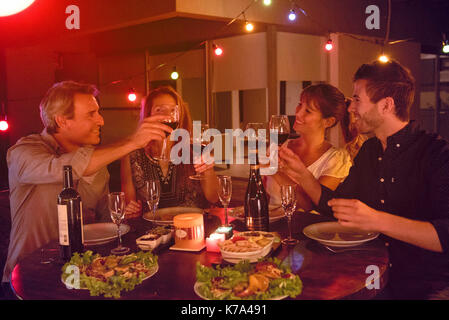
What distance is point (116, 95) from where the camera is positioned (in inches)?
316

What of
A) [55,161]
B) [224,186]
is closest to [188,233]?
[224,186]

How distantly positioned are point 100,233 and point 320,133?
1579 mm

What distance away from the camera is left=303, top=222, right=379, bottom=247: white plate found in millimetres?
1590

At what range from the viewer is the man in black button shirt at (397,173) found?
177 cm

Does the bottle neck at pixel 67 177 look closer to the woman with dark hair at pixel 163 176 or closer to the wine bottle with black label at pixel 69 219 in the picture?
the wine bottle with black label at pixel 69 219

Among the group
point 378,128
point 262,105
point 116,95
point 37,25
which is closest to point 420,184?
point 378,128

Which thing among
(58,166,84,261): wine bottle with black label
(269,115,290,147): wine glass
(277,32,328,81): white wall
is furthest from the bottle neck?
(277,32,328,81): white wall

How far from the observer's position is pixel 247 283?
119 centimetres

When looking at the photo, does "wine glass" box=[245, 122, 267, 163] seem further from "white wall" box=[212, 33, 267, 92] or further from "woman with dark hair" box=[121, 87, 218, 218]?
"white wall" box=[212, 33, 267, 92]

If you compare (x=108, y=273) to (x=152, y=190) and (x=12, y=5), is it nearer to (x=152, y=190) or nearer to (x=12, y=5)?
(x=152, y=190)

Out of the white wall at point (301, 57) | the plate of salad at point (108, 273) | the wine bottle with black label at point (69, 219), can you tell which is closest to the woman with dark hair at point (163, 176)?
the wine bottle with black label at point (69, 219)

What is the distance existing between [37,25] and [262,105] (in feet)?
10.8
